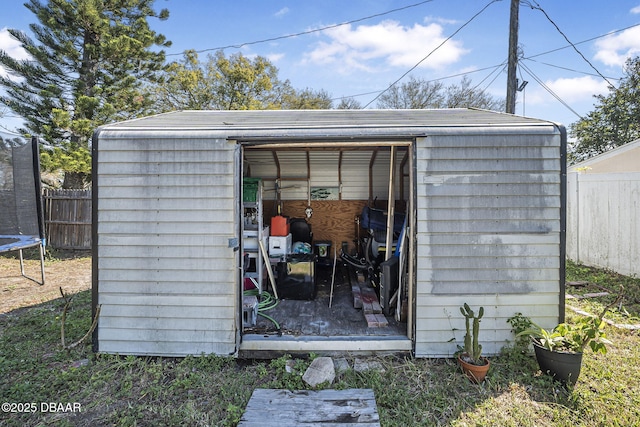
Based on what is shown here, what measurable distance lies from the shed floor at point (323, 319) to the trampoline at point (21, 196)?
478 centimetres

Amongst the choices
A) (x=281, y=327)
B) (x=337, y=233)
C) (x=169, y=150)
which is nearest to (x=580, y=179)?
(x=337, y=233)

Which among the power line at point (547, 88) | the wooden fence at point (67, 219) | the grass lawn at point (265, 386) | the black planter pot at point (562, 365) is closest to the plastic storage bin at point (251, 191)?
the grass lawn at point (265, 386)

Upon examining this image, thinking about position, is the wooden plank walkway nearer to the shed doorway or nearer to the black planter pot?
the shed doorway

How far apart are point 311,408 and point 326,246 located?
369cm

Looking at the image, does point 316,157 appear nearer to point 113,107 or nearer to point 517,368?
point 517,368

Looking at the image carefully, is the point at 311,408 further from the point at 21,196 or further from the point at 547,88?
the point at 547,88

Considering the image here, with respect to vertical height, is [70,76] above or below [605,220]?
above

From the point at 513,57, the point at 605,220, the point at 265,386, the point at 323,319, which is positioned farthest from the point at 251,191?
the point at 513,57

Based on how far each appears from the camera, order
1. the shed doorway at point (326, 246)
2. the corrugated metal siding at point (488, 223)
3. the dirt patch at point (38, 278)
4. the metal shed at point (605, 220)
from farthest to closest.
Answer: the metal shed at point (605, 220) → the dirt patch at point (38, 278) → the shed doorway at point (326, 246) → the corrugated metal siding at point (488, 223)

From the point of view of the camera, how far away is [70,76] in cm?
1028

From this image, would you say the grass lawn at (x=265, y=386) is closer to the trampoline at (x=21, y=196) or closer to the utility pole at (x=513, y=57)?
the trampoline at (x=21, y=196)

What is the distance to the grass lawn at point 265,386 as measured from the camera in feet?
8.04

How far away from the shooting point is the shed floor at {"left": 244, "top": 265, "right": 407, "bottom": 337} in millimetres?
3484

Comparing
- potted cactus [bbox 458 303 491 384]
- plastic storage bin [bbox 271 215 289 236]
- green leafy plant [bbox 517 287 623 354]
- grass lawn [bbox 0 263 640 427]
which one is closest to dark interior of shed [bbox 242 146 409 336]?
plastic storage bin [bbox 271 215 289 236]
